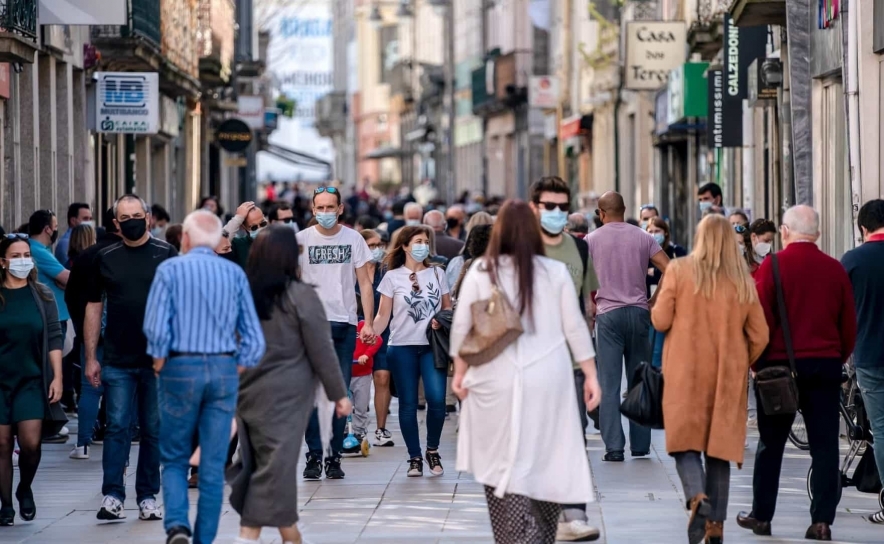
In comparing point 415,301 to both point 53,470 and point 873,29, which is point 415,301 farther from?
point 873,29

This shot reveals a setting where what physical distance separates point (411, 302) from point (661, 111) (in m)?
21.4

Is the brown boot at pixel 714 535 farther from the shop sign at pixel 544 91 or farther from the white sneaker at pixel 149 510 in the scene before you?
the shop sign at pixel 544 91

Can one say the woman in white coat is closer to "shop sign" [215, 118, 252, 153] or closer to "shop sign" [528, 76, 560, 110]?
"shop sign" [215, 118, 252, 153]

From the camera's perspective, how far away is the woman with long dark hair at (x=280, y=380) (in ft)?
30.2

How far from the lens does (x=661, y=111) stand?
3425 centimetres

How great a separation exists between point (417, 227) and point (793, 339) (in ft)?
13.1

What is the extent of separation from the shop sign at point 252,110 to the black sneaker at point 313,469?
1247 inches

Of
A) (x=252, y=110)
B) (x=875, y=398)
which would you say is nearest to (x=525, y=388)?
(x=875, y=398)

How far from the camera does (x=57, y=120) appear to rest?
23734 millimetres

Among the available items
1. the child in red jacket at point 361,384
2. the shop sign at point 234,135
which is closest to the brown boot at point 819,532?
the child in red jacket at point 361,384

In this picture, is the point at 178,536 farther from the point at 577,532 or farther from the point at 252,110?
the point at 252,110

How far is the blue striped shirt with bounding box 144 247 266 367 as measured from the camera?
29.6 ft

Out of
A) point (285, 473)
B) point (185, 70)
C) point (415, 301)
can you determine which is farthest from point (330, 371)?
point (185, 70)

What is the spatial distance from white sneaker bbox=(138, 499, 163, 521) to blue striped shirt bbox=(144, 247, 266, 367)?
8.06ft
